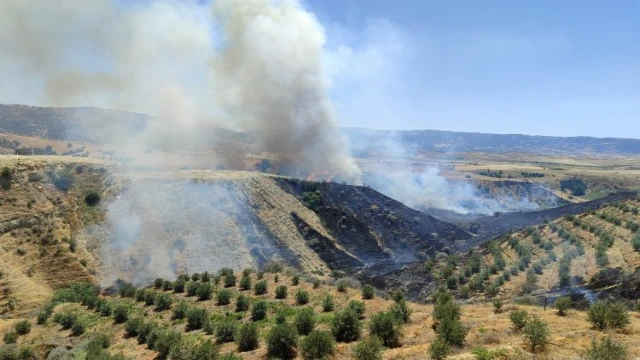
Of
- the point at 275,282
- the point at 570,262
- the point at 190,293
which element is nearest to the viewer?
the point at 190,293

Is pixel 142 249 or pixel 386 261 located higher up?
pixel 142 249

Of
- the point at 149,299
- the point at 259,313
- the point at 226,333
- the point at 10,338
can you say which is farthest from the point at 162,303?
the point at 226,333

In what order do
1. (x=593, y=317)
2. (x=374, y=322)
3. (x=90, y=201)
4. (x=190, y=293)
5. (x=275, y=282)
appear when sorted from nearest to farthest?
1. (x=593, y=317)
2. (x=374, y=322)
3. (x=190, y=293)
4. (x=275, y=282)
5. (x=90, y=201)

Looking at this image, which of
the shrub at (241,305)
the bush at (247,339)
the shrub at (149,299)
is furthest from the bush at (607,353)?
the shrub at (149,299)

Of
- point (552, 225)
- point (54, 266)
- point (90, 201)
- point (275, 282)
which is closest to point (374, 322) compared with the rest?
point (275, 282)

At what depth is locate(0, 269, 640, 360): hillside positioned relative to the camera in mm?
14375

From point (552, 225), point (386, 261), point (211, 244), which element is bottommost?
point (386, 261)

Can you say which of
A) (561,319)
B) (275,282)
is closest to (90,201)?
(275,282)

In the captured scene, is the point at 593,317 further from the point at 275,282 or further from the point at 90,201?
the point at 90,201

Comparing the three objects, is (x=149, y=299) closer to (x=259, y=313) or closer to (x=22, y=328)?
(x=22, y=328)

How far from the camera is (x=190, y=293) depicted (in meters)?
30.8

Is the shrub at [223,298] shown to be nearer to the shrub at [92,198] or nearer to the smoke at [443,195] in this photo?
the shrub at [92,198]

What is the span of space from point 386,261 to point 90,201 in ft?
128

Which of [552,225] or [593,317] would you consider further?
[552,225]
